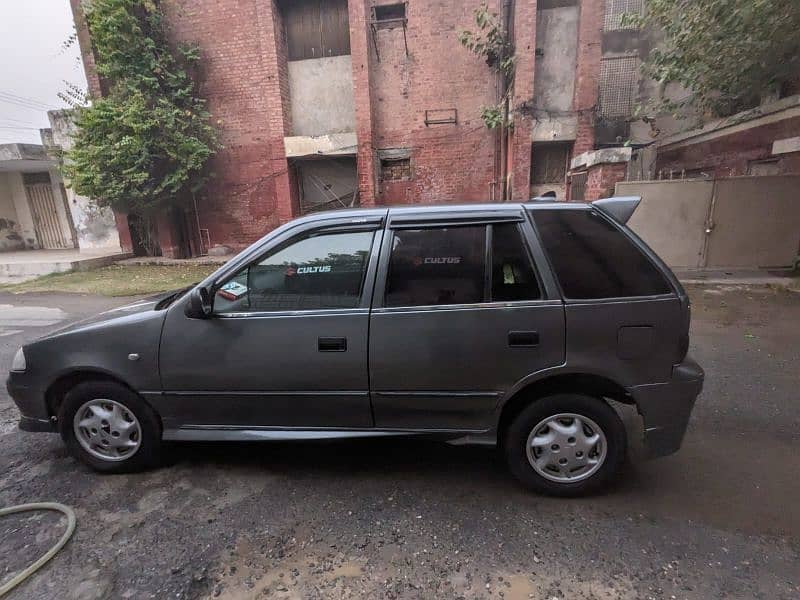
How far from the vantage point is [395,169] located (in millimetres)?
12555

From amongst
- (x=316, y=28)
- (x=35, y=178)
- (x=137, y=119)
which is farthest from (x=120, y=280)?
(x=35, y=178)

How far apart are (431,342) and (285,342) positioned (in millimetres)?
885

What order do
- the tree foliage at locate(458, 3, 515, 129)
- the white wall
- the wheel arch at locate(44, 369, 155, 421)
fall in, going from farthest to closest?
1. the white wall
2. the tree foliage at locate(458, 3, 515, 129)
3. the wheel arch at locate(44, 369, 155, 421)

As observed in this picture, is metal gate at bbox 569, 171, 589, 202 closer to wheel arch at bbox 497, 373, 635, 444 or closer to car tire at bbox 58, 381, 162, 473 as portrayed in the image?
wheel arch at bbox 497, 373, 635, 444

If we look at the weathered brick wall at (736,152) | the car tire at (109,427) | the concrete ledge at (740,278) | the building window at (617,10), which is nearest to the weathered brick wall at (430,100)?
the building window at (617,10)

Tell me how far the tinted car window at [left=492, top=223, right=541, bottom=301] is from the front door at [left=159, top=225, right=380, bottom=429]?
2.41 feet

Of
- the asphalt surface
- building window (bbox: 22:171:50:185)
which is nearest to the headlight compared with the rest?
the asphalt surface

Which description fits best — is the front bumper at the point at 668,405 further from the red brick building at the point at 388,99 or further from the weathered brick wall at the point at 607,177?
the red brick building at the point at 388,99

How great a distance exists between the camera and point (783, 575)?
6.71 feet

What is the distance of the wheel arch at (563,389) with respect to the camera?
2.54 meters

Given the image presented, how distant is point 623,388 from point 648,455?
0.47 meters

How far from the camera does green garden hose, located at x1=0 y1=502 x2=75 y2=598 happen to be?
208cm

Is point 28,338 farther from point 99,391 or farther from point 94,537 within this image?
point 94,537

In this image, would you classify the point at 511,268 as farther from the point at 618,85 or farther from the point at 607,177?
the point at 618,85
